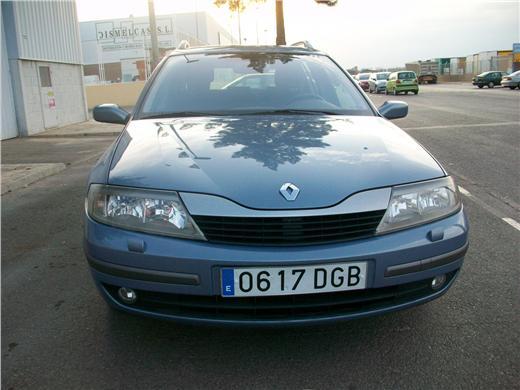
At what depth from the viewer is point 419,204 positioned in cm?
221

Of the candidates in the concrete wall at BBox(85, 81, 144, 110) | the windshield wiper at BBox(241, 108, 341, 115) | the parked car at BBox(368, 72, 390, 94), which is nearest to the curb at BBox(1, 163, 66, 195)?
the windshield wiper at BBox(241, 108, 341, 115)

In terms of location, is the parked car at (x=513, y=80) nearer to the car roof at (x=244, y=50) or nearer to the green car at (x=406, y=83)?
the green car at (x=406, y=83)

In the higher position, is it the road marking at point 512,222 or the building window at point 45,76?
the building window at point 45,76

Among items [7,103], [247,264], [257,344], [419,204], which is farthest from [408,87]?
[247,264]

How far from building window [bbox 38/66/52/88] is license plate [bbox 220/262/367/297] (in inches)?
581

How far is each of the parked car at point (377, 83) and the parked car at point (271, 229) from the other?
37129 millimetres

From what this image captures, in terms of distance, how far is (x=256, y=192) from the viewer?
2.07 m

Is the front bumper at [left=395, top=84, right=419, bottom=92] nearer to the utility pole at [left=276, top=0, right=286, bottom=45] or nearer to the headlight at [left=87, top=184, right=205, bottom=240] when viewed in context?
the utility pole at [left=276, top=0, right=286, bottom=45]

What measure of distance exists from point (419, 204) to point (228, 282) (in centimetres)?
92

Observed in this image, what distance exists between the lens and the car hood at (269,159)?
82.9 inches

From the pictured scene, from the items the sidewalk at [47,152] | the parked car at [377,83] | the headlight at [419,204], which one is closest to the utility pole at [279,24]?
the sidewalk at [47,152]

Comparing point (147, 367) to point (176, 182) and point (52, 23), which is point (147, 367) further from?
point (52, 23)

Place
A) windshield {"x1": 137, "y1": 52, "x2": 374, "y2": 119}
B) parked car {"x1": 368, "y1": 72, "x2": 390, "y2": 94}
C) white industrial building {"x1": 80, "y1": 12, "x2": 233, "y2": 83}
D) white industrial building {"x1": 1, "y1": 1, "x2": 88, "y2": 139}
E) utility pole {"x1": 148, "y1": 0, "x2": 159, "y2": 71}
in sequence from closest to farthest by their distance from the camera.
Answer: windshield {"x1": 137, "y1": 52, "x2": 374, "y2": 119} → white industrial building {"x1": 1, "y1": 1, "x2": 88, "y2": 139} → utility pole {"x1": 148, "y1": 0, "x2": 159, "y2": 71} → parked car {"x1": 368, "y1": 72, "x2": 390, "y2": 94} → white industrial building {"x1": 80, "y1": 12, "x2": 233, "y2": 83}

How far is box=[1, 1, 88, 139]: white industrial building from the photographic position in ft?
43.1
